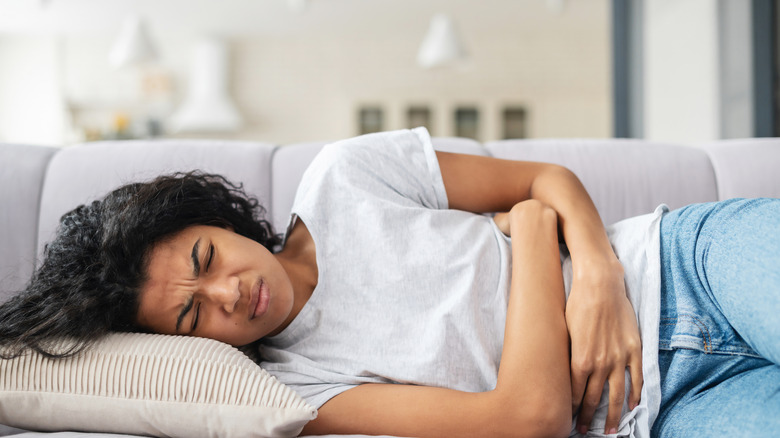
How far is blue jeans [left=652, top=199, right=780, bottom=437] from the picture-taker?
0.73 meters

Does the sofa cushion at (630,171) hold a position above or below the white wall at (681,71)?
below

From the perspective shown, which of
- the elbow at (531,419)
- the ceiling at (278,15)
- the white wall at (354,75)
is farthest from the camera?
the white wall at (354,75)

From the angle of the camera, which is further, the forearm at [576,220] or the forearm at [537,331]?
the forearm at [576,220]

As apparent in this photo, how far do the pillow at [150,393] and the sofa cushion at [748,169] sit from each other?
1.15 metres

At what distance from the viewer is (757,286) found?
2.45ft

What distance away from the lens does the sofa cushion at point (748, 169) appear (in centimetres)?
136

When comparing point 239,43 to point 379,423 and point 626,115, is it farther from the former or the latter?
point 379,423

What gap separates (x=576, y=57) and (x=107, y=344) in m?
5.82

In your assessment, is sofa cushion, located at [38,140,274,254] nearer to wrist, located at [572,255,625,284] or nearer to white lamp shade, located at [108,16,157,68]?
wrist, located at [572,255,625,284]

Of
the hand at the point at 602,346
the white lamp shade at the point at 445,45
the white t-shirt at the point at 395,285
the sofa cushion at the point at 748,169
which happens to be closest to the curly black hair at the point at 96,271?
the white t-shirt at the point at 395,285

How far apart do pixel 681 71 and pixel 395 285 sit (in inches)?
116

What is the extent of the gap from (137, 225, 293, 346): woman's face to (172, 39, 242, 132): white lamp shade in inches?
197

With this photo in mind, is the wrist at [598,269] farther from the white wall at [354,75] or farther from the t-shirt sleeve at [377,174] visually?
the white wall at [354,75]

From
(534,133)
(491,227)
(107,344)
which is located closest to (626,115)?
(534,133)
